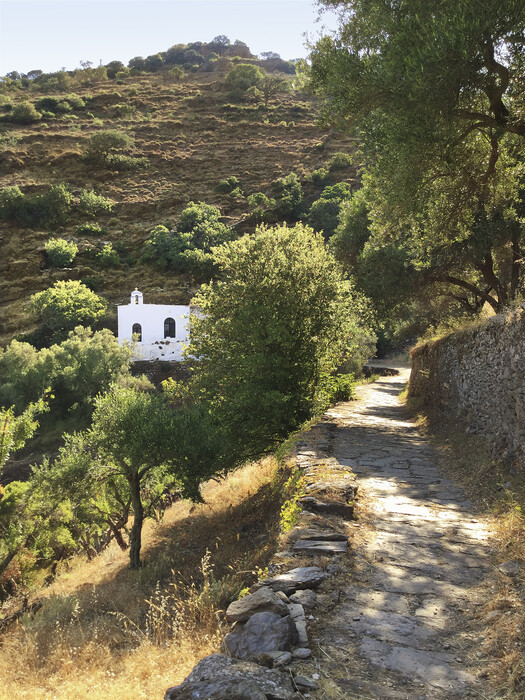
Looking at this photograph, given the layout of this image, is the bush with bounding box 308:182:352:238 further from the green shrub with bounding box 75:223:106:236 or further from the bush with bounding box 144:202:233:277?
the green shrub with bounding box 75:223:106:236

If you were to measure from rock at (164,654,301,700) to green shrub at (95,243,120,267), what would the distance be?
5230 cm

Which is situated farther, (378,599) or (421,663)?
(378,599)

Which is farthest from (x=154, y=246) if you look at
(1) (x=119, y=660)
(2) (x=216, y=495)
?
(1) (x=119, y=660)

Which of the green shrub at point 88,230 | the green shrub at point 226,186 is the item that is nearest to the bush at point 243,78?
the green shrub at point 226,186

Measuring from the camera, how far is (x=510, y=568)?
13.7ft

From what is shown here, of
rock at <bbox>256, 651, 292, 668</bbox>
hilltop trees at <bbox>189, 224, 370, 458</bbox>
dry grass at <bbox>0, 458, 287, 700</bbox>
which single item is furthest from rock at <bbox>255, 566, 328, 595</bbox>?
hilltop trees at <bbox>189, 224, 370, 458</bbox>

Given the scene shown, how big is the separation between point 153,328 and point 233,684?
37.7 meters

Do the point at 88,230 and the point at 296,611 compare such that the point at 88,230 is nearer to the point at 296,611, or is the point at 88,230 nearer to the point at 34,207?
the point at 34,207

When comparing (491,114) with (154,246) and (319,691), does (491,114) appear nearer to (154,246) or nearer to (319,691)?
(319,691)

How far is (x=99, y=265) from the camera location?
171 feet

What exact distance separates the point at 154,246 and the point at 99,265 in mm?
6120

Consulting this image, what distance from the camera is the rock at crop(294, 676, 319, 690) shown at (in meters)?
2.78

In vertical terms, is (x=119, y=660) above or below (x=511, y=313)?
below

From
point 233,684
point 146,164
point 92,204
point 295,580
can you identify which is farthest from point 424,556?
point 146,164
